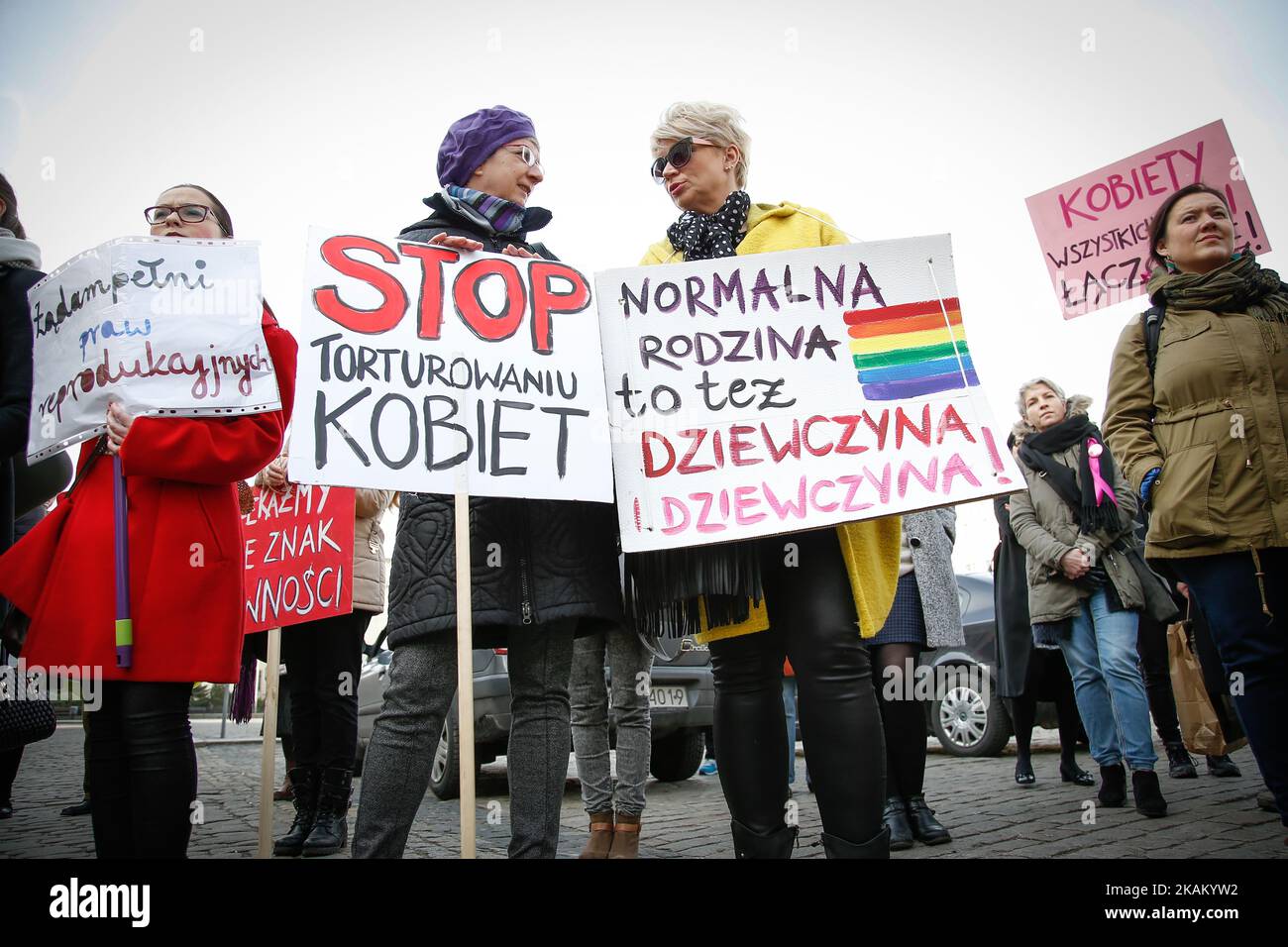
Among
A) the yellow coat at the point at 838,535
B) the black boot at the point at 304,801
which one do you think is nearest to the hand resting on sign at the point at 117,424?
the yellow coat at the point at 838,535

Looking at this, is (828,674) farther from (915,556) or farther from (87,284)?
(87,284)

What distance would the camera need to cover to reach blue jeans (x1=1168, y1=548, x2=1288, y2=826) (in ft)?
9.59

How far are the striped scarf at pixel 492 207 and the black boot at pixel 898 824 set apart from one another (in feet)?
8.42

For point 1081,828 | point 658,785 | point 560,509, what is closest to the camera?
point 560,509

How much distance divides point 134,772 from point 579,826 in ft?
9.09

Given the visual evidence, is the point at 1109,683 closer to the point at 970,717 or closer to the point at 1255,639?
the point at 1255,639

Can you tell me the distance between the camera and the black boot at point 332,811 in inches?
159

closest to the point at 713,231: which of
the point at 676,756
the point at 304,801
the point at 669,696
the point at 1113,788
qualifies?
the point at 304,801

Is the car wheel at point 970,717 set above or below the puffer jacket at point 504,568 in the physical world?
below

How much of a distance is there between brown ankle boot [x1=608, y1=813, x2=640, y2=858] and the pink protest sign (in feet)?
12.4

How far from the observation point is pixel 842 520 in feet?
8.58

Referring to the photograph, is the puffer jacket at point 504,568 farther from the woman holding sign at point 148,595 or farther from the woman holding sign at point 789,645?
the woman holding sign at point 148,595

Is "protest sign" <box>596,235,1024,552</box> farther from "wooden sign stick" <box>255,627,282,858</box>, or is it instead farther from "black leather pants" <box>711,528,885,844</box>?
"wooden sign stick" <box>255,627,282,858</box>
